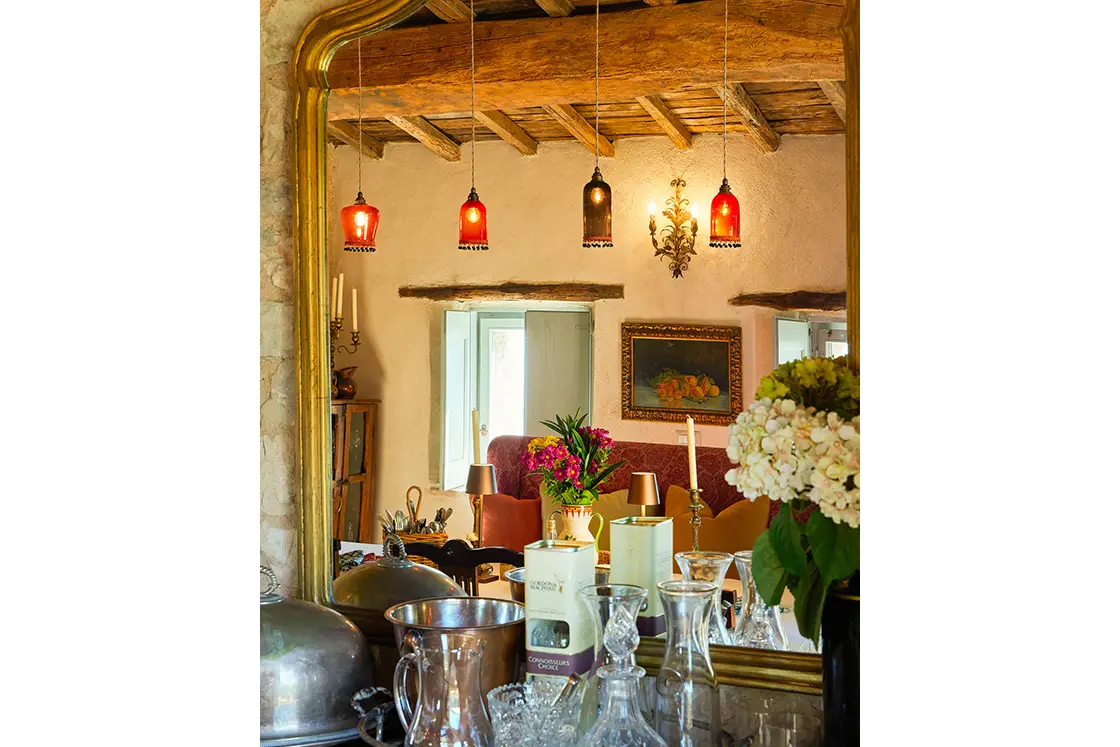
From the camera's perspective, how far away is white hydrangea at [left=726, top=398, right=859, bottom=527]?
1001mm

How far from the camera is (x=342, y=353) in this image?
142 cm

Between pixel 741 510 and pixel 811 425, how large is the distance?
208mm

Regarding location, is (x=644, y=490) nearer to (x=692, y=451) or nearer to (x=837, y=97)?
(x=692, y=451)

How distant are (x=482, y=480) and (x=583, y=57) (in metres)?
0.57

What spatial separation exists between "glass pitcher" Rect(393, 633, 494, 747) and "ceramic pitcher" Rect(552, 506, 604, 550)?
7.9 inches

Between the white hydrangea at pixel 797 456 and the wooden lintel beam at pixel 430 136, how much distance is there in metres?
0.54

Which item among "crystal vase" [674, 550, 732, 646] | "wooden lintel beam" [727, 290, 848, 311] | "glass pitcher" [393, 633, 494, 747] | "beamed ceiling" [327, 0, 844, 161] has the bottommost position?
"glass pitcher" [393, 633, 494, 747]

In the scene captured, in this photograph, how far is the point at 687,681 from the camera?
3.86 ft

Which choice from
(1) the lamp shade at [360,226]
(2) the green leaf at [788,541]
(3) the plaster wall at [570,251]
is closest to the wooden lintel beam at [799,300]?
(3) the plaster wall at [570,251]

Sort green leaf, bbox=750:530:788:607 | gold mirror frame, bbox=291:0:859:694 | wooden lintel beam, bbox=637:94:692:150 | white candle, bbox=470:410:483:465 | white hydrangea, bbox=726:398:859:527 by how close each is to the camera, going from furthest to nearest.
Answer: gold mirror frame, bbox=291:0:859:694 → white candle, bbox=470:410:483:465 → wooden lintel beam, bbox=637:94:692:150 → green leaf, bbox=750:530:788:607 → white hydrangea, bbox=726:398:859:527

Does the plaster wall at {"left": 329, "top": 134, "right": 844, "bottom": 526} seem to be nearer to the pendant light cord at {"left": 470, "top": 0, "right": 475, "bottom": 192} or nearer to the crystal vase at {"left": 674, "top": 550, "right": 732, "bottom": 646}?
the pendant light cord at {"left": 470, "top": 0, "right": 475, "bottom": 192}

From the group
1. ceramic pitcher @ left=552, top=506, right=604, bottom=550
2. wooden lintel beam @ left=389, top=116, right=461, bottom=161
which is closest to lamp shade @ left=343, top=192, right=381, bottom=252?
wooden lintel beam @ left=389, top=116, right=461, bottom=161
